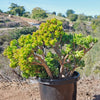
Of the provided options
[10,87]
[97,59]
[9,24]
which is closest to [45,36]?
[10,87]

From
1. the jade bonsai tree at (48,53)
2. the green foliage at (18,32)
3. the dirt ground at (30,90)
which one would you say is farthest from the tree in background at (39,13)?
the jade bonsai tree at (48,53)

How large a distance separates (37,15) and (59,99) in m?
23.2

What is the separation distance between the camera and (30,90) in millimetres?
2977

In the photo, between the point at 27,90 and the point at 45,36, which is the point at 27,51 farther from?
the point at 27,90

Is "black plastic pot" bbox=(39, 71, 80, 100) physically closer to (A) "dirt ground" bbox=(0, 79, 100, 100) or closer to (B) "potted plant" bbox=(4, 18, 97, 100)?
(B) "potted plant" bbox=(4, 18, 97, 100)

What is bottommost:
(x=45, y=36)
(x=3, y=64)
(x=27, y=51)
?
(x=3, y=64)

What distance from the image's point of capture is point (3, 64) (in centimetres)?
408

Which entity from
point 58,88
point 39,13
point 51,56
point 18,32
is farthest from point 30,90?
point 39,13

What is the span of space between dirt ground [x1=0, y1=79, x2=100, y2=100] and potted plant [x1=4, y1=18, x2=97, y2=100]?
31.3 inches

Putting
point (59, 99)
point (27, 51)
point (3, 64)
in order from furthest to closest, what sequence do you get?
1. point (3, 64)
2. point (59, 99)
3. point (27, 51)

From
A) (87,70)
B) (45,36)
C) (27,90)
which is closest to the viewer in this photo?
(45,36)

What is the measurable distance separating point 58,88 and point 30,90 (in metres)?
1.26

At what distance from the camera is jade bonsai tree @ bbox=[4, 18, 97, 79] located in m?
1.61

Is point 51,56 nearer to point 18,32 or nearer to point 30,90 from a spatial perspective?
point 30,90
